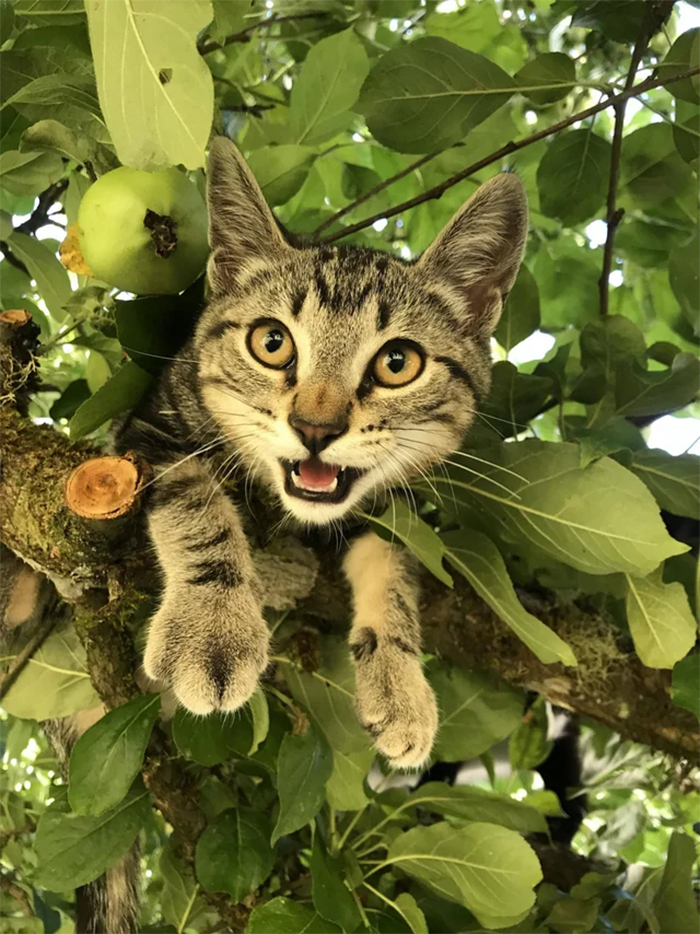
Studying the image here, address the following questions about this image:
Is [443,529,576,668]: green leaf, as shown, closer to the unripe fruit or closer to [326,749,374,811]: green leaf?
[326,749,374,811]: green leaf

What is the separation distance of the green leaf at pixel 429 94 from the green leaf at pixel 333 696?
691 mm

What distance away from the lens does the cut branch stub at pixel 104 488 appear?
2.22ft

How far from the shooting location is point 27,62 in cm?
81

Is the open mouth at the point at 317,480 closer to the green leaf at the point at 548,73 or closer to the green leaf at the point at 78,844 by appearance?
the green leaf at the point at 78,844

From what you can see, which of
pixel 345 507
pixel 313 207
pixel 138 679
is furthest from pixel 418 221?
pixel 138 679

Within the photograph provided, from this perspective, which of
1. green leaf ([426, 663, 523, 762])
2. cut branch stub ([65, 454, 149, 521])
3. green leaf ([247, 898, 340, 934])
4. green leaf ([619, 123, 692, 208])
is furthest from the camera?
green leaf ([619, 123, 692, 208])

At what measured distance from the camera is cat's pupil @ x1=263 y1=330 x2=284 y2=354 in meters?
0.92

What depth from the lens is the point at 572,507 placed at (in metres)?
0.83

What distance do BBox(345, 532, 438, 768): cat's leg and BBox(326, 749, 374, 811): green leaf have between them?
0.06 meters

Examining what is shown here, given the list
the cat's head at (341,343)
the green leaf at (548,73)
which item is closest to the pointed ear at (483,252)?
the cat's head at (341,343)

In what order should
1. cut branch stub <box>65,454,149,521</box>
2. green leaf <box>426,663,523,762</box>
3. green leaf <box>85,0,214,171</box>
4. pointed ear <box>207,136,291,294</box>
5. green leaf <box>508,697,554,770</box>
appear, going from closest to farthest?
green leaf <box>85,0,214,171</box> < cut branch stub <box>65,454,149,521</box> < pointed ear <box>207,136,291,294</box> < green leaf <box>426,663,523,762</box> < green leaf <box>508,697,554,770</box>

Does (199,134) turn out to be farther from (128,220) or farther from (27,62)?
(27,62)

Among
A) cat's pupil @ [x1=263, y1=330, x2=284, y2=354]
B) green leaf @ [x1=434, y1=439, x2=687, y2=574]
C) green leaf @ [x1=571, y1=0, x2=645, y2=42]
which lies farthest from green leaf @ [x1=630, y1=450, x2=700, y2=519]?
green leaf @ [x1=571, y1=0, x2=645, y2=42]

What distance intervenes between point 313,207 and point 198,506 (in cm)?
68
